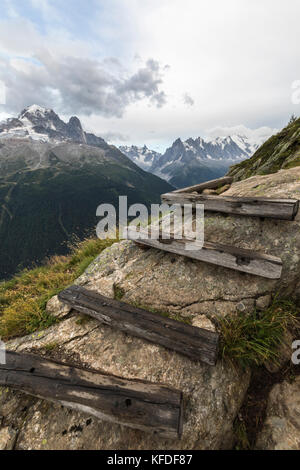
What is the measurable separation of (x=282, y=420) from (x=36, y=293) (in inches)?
310

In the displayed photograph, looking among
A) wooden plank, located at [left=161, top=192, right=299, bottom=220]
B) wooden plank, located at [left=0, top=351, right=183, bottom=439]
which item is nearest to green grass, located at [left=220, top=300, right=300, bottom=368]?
wooden plank, located at [left=0, top=351, right=183, bottom=439]

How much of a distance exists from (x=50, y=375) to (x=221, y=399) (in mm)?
2958

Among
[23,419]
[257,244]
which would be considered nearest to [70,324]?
[23,419]

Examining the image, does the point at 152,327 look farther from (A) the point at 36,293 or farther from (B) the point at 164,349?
(A) the point at 36,293

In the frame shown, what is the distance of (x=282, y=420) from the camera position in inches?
123

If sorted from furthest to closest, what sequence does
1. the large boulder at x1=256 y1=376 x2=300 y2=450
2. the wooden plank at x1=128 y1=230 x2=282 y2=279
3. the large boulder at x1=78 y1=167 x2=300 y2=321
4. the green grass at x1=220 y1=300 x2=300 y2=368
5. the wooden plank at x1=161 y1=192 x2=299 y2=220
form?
the large boulder at x1=78 y1=167 x2=300 y2=321 < the wooden plank at x1=161 y1=192 x2=299 y2=220 < the wooden plank at x1=128 y1=230 x2=282 y2=279 < the green grass at x1=220 y1=300 x2=300 y2=368 < the large boulder at x1=256 y1=376 x2=300 y2=450

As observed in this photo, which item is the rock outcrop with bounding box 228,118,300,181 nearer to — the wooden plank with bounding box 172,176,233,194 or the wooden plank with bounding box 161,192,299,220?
the wooden plank with bounding box 172,176,233,194

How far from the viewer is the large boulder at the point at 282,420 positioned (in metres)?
2.94

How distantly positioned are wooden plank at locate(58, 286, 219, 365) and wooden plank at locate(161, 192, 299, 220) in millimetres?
2891

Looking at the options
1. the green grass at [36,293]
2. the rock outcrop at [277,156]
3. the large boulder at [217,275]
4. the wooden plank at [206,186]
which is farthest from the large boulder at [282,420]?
the rock outcrop at [277,156]

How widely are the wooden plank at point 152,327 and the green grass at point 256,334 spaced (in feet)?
1.39

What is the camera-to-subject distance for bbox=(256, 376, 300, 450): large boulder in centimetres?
294

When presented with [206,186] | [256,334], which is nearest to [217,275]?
[256,334]

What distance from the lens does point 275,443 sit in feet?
9.66
